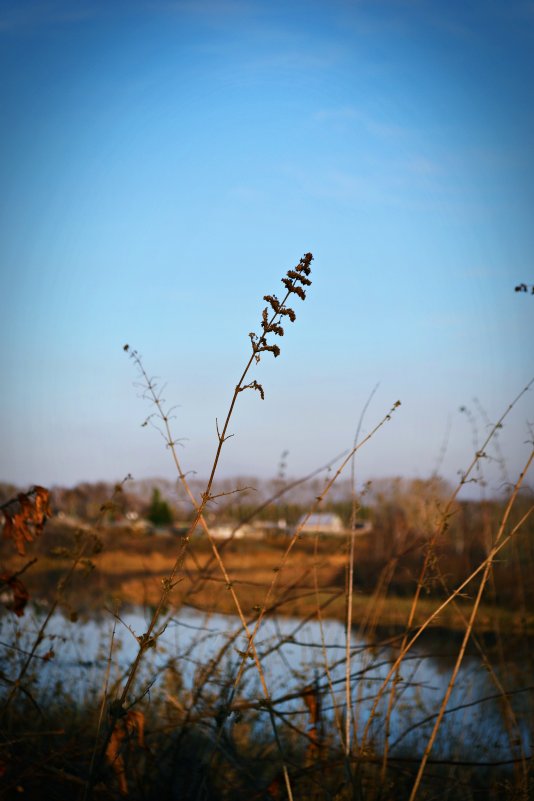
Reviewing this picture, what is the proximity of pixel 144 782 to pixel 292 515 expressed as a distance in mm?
2057

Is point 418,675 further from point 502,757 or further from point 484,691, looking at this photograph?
point 502,757

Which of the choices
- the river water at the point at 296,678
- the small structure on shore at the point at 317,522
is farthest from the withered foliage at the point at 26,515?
the river water at the point at 296,678

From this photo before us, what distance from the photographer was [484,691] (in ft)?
21.9

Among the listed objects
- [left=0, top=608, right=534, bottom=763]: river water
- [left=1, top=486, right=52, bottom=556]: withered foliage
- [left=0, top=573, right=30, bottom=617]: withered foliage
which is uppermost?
[left=1, top=486, right=52, bottom=556]: withered foliage

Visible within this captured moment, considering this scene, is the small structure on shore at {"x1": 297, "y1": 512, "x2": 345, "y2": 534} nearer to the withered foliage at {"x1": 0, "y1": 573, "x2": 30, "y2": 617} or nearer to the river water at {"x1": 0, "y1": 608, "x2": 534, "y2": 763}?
the river water at {"x1": 0, "y1": 608, "x2": 534, "y2": 763}

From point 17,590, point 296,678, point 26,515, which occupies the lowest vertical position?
point 296,678

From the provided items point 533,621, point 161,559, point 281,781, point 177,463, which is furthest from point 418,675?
point 161,559

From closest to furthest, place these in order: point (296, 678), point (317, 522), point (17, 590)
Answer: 1. point (17, 590)
2. point (317, 522)
3. point (296, 678)

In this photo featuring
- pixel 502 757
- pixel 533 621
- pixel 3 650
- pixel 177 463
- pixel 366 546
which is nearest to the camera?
pixel 177 463

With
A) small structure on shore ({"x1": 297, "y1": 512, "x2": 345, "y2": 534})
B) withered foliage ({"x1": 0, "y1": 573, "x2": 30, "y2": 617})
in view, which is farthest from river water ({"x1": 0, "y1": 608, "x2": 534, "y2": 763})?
withered foliage ({"x1": 0, "y1": 573, "x2": 30, "y2": 617})

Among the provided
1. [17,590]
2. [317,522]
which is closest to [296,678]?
[317,522]

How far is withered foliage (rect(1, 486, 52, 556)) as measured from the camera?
215cm

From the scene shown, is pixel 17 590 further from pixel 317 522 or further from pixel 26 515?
pixel 317 522

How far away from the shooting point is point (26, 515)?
7.09 ft
